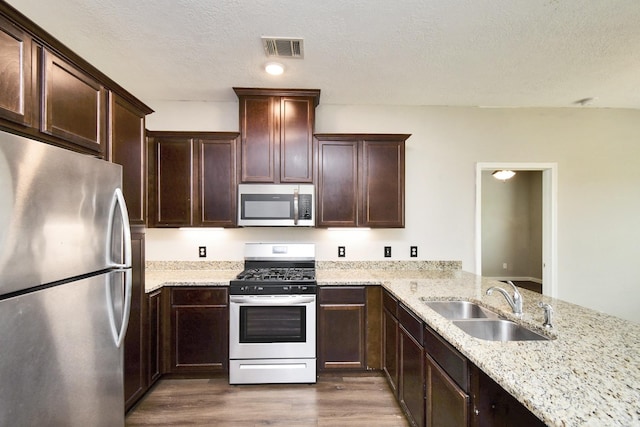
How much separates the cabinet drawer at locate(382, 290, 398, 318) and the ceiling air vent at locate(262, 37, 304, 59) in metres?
2.03

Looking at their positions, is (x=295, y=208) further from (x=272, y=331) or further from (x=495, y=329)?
(x=495, y=329)

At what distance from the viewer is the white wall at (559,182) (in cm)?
333

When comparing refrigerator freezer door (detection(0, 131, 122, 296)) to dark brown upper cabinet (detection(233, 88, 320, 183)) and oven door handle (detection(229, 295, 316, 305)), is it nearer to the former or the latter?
oven door handle (detection(229, 295, 316, 305))

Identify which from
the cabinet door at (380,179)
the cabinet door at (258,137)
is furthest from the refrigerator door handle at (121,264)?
the cabinet door at (380,179)

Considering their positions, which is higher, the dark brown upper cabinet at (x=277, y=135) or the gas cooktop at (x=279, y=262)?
the dark brown upper cabinet at (x=277, y=135)

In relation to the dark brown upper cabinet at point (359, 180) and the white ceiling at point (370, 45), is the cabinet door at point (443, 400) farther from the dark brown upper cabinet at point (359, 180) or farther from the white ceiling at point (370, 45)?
the white ceiling at point (370, 45)

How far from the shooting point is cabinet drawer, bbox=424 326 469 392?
1315 mm

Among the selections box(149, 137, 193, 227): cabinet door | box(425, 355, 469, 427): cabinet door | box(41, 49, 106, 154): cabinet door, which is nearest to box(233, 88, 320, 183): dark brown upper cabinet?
box(149, 137, 193, 227): cabinet door

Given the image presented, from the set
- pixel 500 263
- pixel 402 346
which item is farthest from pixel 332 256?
pixel 500 263

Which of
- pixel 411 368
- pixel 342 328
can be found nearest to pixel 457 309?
pixel 411 368

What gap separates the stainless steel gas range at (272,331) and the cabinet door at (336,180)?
2.49ft

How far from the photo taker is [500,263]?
672 centimetres

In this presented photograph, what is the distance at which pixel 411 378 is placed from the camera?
1.96 meters

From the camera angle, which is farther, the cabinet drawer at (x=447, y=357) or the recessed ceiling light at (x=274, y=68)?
the recessed ceiling light at (x=274, y=68)
